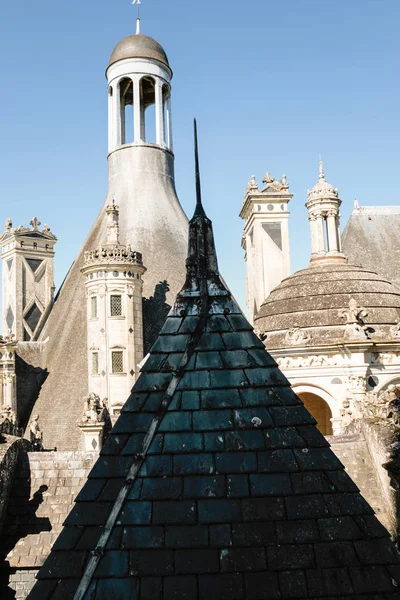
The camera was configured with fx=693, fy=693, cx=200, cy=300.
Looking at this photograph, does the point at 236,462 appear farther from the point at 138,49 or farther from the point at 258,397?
the point at 138,49

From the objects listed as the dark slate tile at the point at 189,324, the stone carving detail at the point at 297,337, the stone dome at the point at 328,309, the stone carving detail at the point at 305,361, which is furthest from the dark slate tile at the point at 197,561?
the stone carving detail at the point at 297,337

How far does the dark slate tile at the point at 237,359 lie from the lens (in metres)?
5.08

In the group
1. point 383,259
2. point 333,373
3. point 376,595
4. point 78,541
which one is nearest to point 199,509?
point 78,541

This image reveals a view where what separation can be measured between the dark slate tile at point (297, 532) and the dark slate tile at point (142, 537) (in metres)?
0.77

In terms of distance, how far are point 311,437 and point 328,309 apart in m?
20.9

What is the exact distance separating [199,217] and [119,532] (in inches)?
95.8

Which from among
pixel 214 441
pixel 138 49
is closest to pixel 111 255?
pixel 138 49

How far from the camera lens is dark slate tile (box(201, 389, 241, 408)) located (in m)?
4.92

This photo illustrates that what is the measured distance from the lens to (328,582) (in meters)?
4.37

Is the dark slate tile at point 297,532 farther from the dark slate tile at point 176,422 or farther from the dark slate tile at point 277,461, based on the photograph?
the dark slate tile at point 176,422

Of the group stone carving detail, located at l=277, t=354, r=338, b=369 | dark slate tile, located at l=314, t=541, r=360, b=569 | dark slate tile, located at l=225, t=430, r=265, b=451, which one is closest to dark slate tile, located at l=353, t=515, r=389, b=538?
dark slate tile, located at l=314, t=541, r=360, b=569

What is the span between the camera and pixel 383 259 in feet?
122

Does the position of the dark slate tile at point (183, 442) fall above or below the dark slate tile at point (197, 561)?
above

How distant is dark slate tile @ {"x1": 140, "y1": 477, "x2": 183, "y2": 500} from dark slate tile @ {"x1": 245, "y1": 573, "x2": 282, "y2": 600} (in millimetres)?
698
